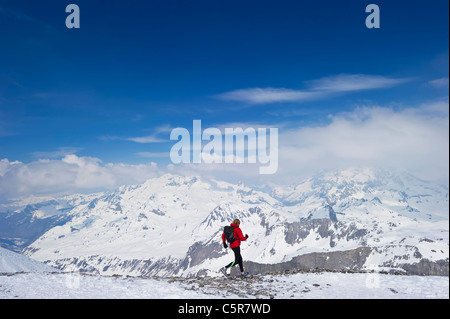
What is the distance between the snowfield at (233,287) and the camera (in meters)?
18.3

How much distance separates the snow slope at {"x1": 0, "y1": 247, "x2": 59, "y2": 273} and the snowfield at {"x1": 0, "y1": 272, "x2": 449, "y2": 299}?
2072cm

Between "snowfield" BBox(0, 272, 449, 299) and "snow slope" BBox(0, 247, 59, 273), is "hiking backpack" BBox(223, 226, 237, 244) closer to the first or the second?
"snowfield" BBox(0, 272, 449, 299)

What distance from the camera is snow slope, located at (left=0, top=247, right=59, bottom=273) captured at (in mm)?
38031

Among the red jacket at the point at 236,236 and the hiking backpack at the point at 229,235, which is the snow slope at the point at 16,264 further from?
the red jacket at the point at 236,236

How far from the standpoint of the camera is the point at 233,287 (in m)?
21.0

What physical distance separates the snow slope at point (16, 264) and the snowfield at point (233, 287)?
2072 centimetres

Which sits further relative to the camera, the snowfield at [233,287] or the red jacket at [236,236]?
the red jacket at [236,236]

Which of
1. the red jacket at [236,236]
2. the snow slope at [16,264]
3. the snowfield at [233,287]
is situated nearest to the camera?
the snowfield at [233,287]

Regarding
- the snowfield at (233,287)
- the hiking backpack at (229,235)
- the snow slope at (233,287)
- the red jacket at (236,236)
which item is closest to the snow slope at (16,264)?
the snow slope at (233,287)

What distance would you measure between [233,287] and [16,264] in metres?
32.3
